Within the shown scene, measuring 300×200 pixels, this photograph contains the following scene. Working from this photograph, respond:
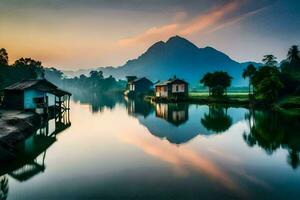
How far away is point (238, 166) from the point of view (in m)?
19.8

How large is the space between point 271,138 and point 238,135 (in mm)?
3562

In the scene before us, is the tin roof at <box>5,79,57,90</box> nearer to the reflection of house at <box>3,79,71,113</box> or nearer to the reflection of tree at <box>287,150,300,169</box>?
the reflection of house at <box>3,79,71,113</box>

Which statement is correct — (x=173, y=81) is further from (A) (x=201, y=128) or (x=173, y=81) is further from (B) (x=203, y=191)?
(B) (x=203, y=191)

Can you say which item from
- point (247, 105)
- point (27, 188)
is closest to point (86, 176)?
point (27, 188)

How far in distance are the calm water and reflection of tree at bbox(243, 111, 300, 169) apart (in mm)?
70

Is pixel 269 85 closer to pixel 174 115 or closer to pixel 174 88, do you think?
pixel 174 115

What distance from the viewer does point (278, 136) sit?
29.9 m

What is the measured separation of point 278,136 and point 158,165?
1548 cm

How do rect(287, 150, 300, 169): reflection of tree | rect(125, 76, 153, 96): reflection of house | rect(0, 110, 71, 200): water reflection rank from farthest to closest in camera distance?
1. rect(125, 76, 153, 96): reflection of house
2. rect(287, 150, 300, 169): reflection of tree
3. rect(0, 110, 71, 200): water reflection

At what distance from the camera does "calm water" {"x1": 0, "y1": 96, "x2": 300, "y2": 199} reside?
15.1 m

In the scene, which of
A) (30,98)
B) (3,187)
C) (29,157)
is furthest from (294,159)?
(30,98)

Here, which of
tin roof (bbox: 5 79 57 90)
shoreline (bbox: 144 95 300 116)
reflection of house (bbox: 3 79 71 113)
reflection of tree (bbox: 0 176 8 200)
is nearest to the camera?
reflection of tree (bbox: 0 176 8 200)

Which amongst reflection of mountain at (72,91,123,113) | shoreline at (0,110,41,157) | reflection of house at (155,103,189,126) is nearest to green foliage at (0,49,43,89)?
reflection of mountain at (72,91,123,113)

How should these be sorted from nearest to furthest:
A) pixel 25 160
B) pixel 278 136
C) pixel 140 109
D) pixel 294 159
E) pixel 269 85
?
1. pixel 25 160
2. pixel 294 159
3. pixel 278 136
4. pixel 269 85
5. pixel 140 109
